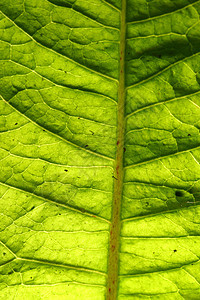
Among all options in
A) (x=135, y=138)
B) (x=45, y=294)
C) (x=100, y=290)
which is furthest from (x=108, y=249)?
(x=135, y=138)

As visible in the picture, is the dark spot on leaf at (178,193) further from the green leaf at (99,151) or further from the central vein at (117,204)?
the central vein at (117,204)

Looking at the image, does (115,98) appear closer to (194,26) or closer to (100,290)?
(194,26)

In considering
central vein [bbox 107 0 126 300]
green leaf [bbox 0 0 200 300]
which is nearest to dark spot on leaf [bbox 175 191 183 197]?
green leaf [bbox 0 0 200 300]

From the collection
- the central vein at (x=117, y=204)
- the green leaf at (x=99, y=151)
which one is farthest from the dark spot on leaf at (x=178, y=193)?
the central vein at (x=117, y=204)

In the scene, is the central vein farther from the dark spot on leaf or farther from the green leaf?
the dark spot on leaf

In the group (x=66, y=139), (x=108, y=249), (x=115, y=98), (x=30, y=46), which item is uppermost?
(x=30, y=46)

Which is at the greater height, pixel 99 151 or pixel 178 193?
pixel 99 151

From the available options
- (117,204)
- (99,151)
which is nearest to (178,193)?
(117,204)

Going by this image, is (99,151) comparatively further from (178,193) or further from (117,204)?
(178,193)
